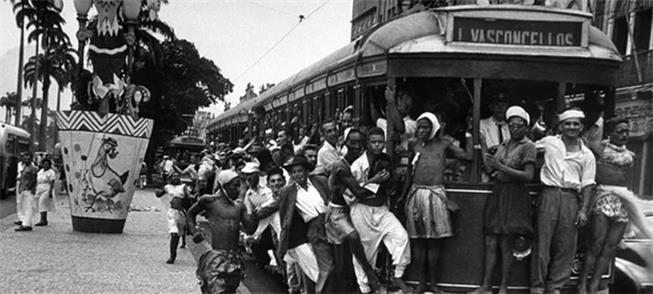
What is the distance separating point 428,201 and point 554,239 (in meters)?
1.14

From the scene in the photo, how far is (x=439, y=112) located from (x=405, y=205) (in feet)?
3.79

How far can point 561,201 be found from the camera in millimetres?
7934

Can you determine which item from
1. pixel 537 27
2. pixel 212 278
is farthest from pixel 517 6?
pixel 212 278

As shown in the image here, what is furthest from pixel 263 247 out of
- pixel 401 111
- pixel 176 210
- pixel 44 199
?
pixel 44 199

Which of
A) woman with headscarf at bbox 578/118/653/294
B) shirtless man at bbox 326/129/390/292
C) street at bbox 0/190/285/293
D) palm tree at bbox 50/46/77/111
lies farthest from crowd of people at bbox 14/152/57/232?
palm tree at bbox 50/46/77/111

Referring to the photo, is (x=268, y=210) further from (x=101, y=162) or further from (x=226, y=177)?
(x=101, y=162)

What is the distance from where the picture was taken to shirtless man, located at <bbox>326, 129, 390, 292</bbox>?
806 centimetres

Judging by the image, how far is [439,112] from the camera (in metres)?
8.86

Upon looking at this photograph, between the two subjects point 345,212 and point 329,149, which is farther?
point 329,149

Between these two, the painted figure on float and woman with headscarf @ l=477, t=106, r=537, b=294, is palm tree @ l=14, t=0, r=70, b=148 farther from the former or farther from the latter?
woman with headscarf @ l=477, t=106, r=537, b=294

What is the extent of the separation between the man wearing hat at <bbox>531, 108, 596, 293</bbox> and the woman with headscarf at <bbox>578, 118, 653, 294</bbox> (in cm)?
25

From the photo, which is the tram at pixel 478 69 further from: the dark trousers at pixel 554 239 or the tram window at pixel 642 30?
the tram window at pixel 642 30

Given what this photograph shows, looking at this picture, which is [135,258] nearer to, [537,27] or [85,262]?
[85,262]

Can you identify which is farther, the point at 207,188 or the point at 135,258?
the point at 207,188
